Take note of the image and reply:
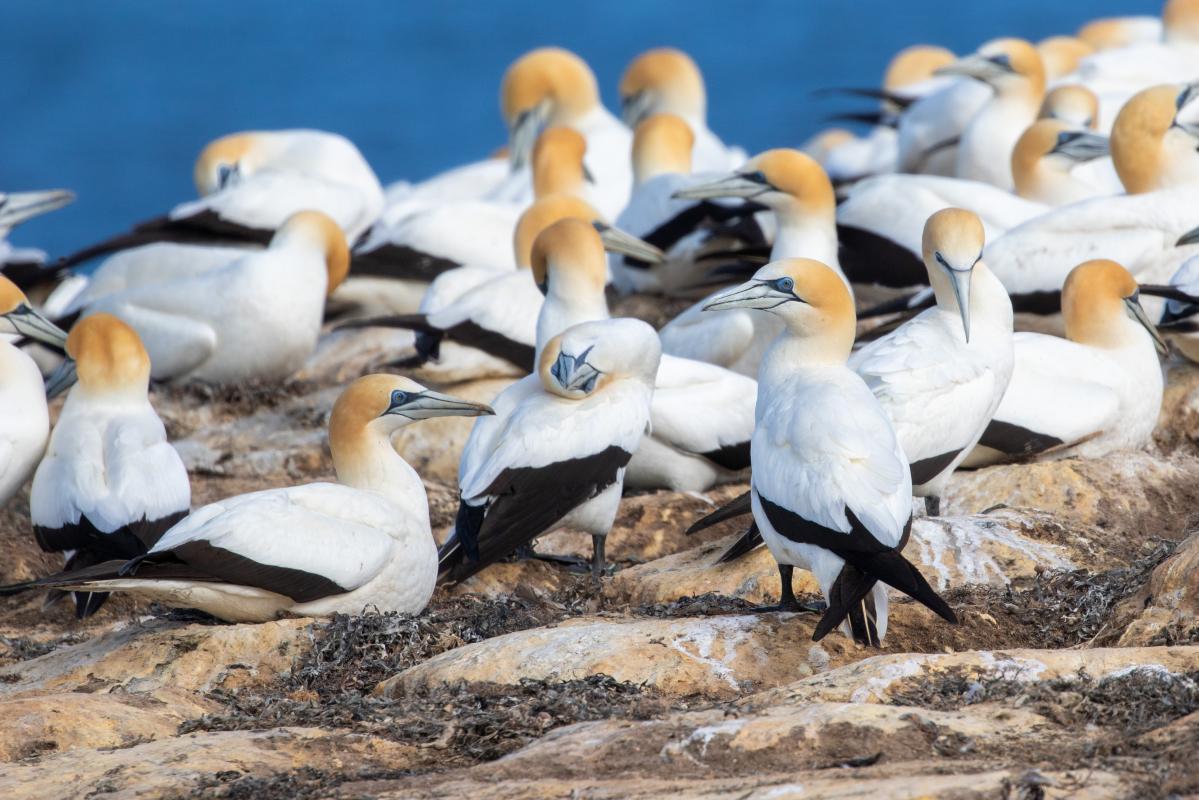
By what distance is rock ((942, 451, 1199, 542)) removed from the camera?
19.0ft

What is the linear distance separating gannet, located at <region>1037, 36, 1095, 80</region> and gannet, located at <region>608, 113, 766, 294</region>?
4.92 m

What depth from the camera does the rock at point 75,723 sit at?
3.86m

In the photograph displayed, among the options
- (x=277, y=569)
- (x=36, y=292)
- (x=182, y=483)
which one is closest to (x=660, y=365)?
(x=182, y=483)

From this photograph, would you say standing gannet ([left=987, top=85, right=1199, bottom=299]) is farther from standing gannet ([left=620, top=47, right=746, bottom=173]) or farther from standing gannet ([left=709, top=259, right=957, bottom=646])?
standing gannet ([left=620, top=47, right=746, bottom=173])

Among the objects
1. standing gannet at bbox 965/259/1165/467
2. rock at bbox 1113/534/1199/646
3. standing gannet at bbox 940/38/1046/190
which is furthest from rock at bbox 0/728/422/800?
standing gannet at bbox 940/38/1046/190

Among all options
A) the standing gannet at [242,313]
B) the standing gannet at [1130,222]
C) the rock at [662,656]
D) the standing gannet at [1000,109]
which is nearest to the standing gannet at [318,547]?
→ the rock at [662,656]

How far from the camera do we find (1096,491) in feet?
19.3

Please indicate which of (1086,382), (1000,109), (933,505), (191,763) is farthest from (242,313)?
(191,763)

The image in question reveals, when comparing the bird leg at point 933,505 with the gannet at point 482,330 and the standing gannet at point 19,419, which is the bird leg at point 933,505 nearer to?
the gannet at point 482,330

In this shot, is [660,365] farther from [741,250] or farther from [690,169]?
[690,169]

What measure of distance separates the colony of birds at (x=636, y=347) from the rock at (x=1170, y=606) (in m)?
0.55

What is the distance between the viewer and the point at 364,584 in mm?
4961

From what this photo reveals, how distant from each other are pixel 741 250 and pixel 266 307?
7.11 ft

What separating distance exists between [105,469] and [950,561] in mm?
2567
